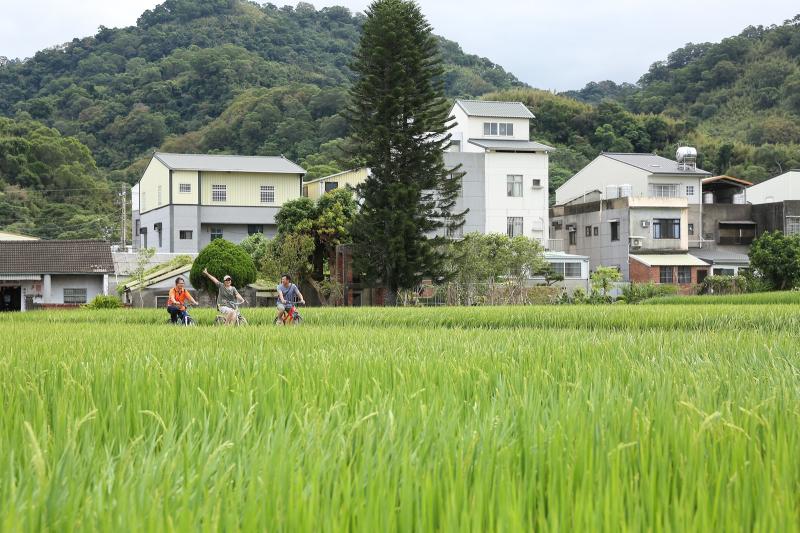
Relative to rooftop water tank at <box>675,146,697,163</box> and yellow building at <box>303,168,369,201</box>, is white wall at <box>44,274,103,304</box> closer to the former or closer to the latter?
yellow building at <box>303,168,369,201</box>

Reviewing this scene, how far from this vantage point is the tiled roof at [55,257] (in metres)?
40.3

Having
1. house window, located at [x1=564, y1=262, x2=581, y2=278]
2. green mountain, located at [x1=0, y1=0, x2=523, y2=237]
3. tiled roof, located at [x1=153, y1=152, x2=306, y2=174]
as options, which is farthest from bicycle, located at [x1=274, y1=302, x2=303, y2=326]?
green mountain, located at [x1=0, y1=0, x2=523, y2=237]

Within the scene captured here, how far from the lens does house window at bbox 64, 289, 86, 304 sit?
135 feet

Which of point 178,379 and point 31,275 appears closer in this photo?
point 178,379

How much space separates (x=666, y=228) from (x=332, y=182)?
71.1 feet

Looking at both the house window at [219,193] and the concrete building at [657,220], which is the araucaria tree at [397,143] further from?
the house window at [219,193]

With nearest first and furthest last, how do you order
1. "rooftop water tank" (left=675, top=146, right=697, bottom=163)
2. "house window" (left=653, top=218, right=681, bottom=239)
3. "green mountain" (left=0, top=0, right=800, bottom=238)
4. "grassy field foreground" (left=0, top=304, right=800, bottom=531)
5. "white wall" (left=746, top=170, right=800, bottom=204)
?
1. "grassy field foreground" (left=0, top=304, right=800, bottom=531)
2. "house window" (left=653, top=218, right=681, bottom=239)
3. "rooftop water tank" (left=675, top=146, right=697, bottom=163)
4. "white wall" (left=746, top=170, right=800, bottom=204)
5. "green mountain" (left=0, top=0, right=800, bottom=238)

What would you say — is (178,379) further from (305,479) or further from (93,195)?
(93,195)

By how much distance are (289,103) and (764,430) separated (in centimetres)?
7642

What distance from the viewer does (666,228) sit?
5203 centimetres

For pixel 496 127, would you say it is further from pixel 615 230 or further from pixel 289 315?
pixel 289 315

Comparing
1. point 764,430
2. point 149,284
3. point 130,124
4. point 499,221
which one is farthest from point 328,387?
point 130,124

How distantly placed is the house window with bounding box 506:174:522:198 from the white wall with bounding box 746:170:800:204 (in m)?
20.6

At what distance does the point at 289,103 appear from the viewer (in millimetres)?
76562
